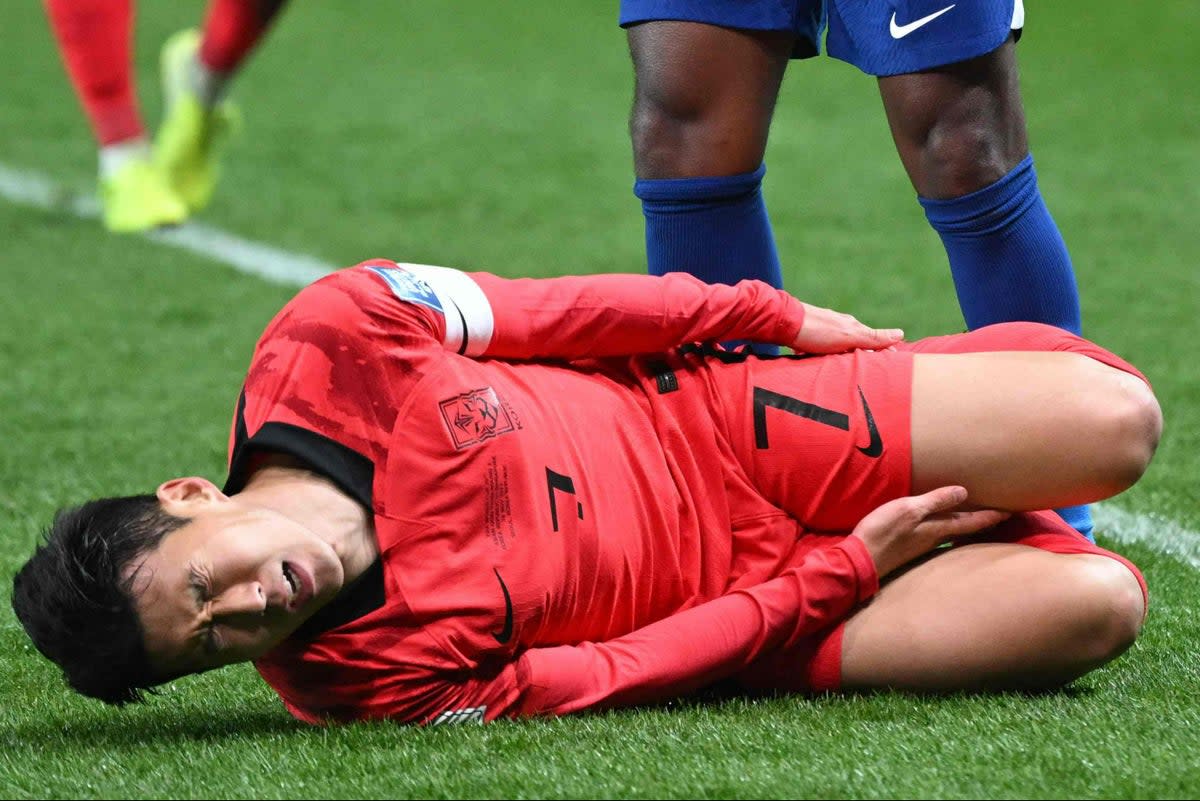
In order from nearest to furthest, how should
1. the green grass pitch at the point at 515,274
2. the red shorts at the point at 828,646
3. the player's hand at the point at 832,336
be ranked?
the green grass pitch at the point at 515,274 < the red shorts at the point at 828,646 < the player's hand at the point at 832,336

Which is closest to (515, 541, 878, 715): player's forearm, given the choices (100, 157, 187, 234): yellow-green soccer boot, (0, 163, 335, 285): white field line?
(0, 163, 335, 285): white field line

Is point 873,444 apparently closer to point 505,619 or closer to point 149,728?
point 505,619

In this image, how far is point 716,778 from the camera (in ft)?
5.85

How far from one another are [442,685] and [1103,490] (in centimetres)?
79

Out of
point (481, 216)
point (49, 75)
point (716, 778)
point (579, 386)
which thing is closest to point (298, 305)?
point (579, 386)

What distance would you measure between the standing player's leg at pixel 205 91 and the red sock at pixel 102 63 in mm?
129

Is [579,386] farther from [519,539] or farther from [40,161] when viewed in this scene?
[40,161]

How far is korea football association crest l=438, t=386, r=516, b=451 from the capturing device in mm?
2043

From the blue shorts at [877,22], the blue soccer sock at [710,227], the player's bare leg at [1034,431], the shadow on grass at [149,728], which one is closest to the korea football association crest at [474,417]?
the shadow on grass at [149,728]

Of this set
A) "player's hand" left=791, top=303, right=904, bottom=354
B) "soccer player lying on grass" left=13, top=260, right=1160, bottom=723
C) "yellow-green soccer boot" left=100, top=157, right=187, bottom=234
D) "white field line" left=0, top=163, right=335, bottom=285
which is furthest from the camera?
"yellow-green soccer boot" left=100, top=157, right=187, bottom=234

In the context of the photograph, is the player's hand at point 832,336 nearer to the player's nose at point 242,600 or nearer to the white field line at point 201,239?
the player's nose at point 242,600

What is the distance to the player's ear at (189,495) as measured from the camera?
6.53 feet

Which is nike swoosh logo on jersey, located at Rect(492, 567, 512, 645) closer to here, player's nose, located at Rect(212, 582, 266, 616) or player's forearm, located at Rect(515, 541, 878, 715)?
player's forearm, located at Rect(515, 541, 878, 715)

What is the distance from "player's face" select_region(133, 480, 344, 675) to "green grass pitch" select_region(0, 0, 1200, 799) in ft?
0.41
